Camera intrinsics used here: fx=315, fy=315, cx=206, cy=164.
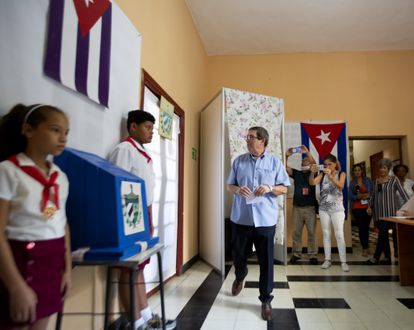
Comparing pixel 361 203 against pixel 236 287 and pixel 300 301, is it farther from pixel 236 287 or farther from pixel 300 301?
pixel 236 287

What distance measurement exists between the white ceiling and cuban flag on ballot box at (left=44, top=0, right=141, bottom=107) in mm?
2401

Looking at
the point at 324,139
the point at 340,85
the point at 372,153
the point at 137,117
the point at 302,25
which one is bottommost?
the point at 137,117

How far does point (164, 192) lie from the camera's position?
10.4 feet

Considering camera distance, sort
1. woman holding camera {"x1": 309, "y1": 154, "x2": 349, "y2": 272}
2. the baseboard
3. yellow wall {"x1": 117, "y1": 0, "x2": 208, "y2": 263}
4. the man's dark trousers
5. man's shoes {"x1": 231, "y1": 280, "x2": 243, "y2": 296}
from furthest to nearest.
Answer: woman holding camera {"x1": 309, "y1": 154, "x2": 349, "y2": 272} < the baseboard < man's shoes {"x1": 231, "y1": 280, "x2": 243, "y2": 296} < yellow wall {"x1": 117, "y1": 0, "x2": 208, "y2": 263} < the man's dark trousers

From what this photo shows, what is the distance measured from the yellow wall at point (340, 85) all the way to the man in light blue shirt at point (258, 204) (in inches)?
120

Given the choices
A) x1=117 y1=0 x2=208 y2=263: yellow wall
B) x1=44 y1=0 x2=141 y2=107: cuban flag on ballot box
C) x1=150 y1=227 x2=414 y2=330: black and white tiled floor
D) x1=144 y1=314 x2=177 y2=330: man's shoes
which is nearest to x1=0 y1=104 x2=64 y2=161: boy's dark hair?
x1=44 y1=0 x2=141 y2=107: cuban flag on ballot box

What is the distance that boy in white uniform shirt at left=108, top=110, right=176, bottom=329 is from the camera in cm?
176

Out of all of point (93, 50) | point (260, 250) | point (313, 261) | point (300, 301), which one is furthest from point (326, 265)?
point (93, 50)

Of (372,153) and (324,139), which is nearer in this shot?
(324,139)

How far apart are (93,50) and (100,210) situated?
0.92 m

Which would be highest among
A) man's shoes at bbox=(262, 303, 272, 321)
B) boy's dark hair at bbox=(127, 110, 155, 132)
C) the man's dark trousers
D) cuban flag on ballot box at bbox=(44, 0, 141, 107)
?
cuban flag on ballot box at bbox=(44, 0, 141, 107)

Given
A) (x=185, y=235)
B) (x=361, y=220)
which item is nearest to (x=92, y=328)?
(x=185, y=235)

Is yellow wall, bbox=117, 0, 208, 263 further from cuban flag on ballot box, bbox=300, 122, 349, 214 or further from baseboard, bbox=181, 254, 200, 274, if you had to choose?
cuban flag on ballot box, bbox=300, 122, 349, 214

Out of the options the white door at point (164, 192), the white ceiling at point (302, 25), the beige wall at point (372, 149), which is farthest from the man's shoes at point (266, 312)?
the beige wall at point (372, 149)
